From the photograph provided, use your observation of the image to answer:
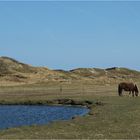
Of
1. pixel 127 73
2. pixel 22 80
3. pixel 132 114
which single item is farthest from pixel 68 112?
pixel 127 73

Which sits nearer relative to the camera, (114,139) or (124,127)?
(114,139)

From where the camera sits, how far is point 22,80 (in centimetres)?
10694

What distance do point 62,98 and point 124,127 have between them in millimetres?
30751

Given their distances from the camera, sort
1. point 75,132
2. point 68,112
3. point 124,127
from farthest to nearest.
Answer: point 68,112, point 124,127, point 75,132

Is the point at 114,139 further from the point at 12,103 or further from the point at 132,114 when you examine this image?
the point at 12,103

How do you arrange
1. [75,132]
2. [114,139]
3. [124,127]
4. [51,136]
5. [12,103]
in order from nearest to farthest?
[114,139], [51,136], [75,132], [124,127], [12,103]

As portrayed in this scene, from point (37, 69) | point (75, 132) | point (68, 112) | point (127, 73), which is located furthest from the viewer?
point (127, 73)

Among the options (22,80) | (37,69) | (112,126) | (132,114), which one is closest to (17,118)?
(132,114)

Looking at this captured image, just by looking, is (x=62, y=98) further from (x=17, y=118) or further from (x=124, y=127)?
(x=124, y=127)

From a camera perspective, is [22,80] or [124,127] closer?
[124,127]

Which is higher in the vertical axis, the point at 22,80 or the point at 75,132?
the point at 22,80

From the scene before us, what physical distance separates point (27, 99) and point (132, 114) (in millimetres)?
25652

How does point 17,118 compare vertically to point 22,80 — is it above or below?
below

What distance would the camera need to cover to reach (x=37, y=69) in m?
130
